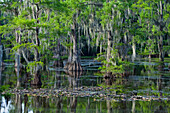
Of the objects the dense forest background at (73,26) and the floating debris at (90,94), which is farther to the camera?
the dense forest background at (73,26)

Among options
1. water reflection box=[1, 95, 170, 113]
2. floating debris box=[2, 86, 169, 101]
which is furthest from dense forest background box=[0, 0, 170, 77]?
water reflection box=[1, 95, 170, 113]

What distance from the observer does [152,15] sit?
45.2 meters

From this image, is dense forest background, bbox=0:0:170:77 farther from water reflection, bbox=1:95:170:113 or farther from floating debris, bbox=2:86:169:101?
water reflection, bbox=1:95:170:113

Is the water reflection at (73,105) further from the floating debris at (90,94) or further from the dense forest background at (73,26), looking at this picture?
the dense forest background at (73,26)

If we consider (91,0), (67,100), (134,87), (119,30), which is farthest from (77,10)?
(67,100)

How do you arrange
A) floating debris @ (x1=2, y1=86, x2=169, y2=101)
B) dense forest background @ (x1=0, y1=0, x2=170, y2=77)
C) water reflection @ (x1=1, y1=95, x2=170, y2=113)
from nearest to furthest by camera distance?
water reflection @ (x1=1, y1=95, x2=170, y2=113)
floating debris @ (x1=2, y1=86, x2=169, y2=101)
dense forest background @ (x1=0, y1=0, x2=170, y2=77)

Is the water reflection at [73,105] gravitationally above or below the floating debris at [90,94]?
above

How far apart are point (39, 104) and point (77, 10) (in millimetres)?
21645

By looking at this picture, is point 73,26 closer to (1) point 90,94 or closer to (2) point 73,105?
(1) point 90,94

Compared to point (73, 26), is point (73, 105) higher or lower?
lower

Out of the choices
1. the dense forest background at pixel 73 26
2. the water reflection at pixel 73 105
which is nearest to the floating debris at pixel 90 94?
the water reflection at pixel 73 105

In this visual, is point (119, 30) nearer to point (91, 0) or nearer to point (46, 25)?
point (91, 0)

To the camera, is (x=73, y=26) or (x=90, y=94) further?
(x=73, y=26)

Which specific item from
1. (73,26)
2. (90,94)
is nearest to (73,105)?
(90,94)
